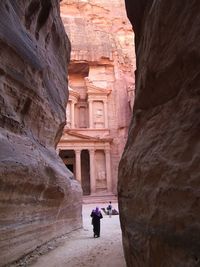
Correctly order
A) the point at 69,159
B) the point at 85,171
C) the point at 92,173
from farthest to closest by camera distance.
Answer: the point at 69,159
the point at 85,171
the point at 92,173

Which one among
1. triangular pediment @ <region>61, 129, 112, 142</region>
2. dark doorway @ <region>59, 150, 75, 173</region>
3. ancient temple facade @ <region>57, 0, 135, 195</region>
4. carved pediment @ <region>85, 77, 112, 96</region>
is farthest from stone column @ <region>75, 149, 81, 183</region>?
carved pediment @ <region>85, 77, 112, 96</region>

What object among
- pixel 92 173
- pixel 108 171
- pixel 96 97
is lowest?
pixel 92 173

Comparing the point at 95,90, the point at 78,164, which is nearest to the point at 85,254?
the point at 78,164

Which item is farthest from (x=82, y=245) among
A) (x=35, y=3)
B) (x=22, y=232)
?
(x=35, y=3)

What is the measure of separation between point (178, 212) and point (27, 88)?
7.21 m

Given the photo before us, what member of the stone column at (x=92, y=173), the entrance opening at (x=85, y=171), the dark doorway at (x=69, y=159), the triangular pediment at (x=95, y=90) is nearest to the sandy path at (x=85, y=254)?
the stone column at (x=92, y=173)

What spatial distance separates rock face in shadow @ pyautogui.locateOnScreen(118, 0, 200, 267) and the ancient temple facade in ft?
116

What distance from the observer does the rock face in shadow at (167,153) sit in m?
3.32

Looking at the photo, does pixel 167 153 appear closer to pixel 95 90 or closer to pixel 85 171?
pixel 85 171

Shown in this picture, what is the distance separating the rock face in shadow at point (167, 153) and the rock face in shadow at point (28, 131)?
3.23 m

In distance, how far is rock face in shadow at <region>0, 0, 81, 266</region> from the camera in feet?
24.9

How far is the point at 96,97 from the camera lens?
4631 centimetres

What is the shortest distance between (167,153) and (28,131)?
260 inches

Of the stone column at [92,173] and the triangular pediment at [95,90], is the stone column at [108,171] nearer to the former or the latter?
the stone column at [92,173]
